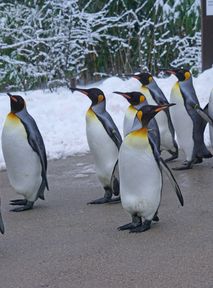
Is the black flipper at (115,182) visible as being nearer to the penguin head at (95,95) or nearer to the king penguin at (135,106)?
the king penguin at (135,106)

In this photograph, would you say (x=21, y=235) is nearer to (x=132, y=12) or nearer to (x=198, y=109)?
(x=198, y=109)

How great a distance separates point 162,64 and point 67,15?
2087 millimetres

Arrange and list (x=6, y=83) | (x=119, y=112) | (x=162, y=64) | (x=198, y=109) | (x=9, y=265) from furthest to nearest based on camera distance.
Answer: (x=162, y=64)
(x=6, y=83)
(x=119, y=112)
(x=198, y=109)
(x=9, y=265)

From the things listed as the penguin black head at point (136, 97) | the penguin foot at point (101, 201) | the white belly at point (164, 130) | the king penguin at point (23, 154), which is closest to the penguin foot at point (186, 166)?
the white belly at point (164, 130)

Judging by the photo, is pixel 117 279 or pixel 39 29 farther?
pixel 39 29

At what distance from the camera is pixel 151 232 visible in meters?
5.51

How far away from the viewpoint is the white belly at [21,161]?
6344 mm

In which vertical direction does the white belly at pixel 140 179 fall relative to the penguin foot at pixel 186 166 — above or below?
above

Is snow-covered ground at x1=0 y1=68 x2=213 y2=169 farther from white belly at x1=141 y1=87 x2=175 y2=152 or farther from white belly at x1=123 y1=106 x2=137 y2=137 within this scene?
white belly at x1=123 y1=106 x2=137 y2=137

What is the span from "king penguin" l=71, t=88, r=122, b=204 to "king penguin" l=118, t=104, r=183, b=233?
0.98 meters

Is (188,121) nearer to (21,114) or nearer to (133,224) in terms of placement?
(21,114)

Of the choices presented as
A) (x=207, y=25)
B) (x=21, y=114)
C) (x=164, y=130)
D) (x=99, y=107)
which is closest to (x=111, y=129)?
(x=99, y=107)

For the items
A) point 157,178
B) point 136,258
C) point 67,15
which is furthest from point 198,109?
point 67,15

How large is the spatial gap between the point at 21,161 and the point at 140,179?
1.28 m
